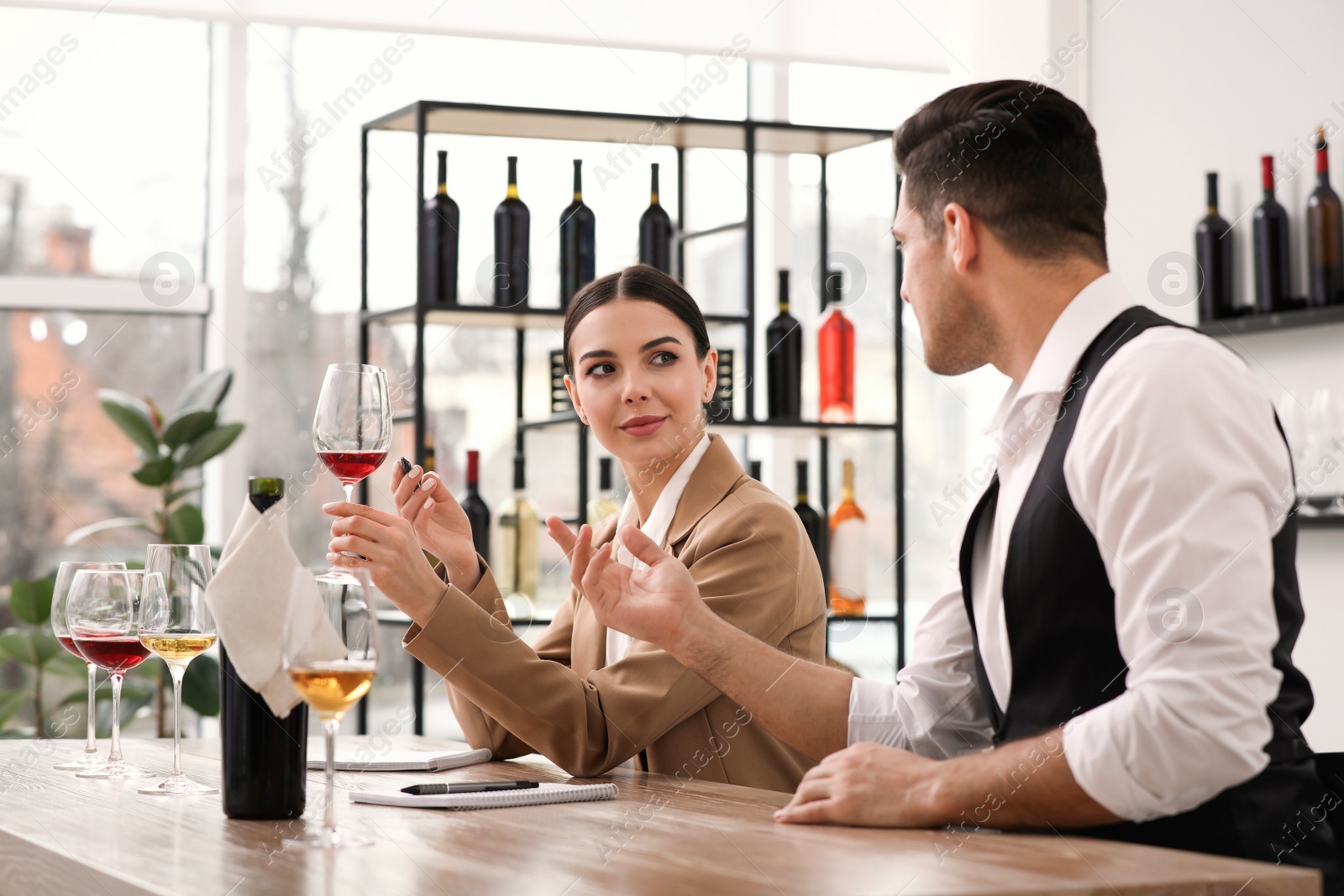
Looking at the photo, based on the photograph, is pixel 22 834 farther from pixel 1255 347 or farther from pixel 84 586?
pixel 1255 347

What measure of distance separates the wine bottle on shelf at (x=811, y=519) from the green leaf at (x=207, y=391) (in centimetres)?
164

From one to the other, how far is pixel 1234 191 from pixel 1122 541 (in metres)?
2.61

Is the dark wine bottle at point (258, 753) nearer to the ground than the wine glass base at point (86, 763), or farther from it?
farther from it

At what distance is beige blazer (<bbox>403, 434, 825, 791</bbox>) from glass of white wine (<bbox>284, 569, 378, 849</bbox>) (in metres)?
0.59

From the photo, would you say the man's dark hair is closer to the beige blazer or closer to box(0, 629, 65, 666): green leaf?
the beige blazer

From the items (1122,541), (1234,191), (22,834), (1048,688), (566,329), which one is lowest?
(22,834)

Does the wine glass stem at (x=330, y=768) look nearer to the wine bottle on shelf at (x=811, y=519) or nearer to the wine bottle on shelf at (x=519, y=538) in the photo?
the wine bottle on shelf at (x=519, y=538)

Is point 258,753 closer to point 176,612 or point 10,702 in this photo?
point 176,612

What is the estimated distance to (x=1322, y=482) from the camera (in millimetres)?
3182

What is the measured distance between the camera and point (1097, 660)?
1414 millimetres

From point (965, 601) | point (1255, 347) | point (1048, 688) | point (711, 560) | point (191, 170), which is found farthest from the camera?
point (191, 170)

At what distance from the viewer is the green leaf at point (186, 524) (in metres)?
3.88

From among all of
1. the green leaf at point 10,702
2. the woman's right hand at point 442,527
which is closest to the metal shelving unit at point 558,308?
the green leaf at point 10,702

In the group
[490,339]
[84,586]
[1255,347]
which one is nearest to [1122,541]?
[84,586]
